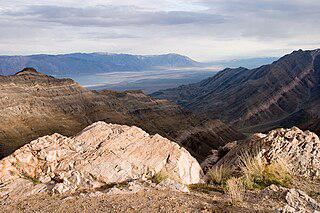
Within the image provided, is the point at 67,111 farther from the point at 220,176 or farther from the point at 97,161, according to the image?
the point at 220,176

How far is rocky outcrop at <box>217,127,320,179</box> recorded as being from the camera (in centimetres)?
1848

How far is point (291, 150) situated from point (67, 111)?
236ft

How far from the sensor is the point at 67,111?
85.6 metres

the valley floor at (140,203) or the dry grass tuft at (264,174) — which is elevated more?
the valley floor at (140,203)

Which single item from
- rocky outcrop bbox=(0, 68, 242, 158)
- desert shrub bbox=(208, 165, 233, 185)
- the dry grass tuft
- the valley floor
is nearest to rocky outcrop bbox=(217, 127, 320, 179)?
the dry grass tuft

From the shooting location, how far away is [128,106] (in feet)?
332

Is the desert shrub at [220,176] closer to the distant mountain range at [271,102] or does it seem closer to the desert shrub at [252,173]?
the desert shrub at [252,173]

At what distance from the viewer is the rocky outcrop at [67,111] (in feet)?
228

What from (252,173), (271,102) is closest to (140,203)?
(252,173)

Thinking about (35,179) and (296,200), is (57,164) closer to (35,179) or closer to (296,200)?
(35,179)

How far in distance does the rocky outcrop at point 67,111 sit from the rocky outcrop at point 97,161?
4406cm

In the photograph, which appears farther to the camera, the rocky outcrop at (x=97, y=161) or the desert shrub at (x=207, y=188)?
the desert shrub at (x=207, y=188)

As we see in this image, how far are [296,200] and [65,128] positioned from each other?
214 ft

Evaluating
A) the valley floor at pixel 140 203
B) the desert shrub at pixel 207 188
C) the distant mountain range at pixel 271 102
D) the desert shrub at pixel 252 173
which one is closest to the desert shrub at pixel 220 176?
the desert shrub at pixel 207 188
